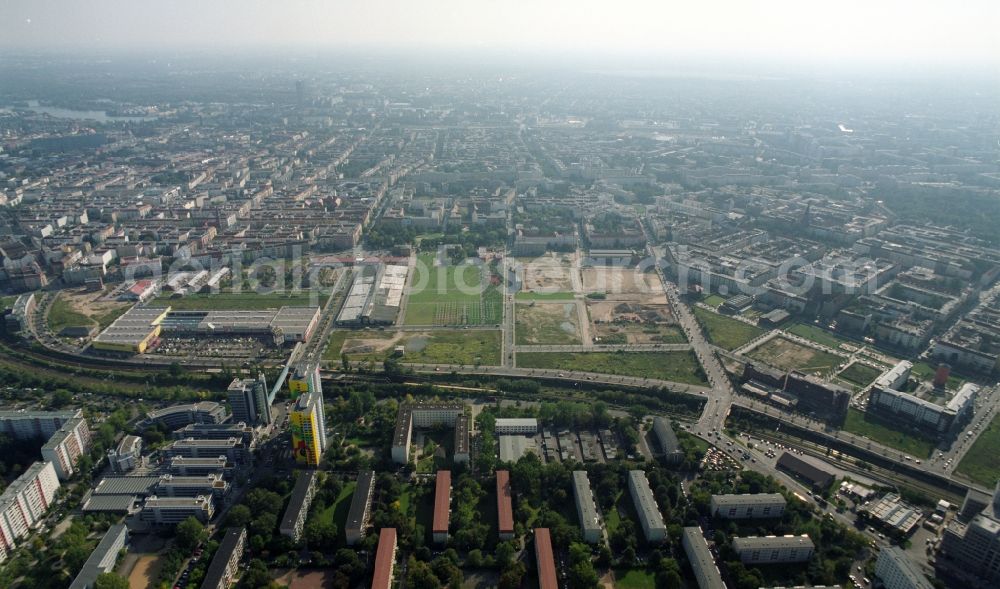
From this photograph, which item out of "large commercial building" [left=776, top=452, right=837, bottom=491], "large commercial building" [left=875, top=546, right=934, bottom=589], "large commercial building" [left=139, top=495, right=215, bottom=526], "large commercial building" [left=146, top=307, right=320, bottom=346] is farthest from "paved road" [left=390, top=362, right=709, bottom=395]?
"large commercial building" [left=139, top=495, right=215, bottom=526]

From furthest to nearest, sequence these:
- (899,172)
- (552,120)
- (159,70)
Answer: (159,70) → (552,120) → (899,172)

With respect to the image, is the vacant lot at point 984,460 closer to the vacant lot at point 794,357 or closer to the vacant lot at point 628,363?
the vacant lot at point 794,357

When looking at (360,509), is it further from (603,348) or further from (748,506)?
(603,348)

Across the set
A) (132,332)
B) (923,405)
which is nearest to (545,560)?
(923,405)

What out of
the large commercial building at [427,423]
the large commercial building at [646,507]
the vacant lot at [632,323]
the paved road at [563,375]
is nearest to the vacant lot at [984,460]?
the paved road at [563,375]

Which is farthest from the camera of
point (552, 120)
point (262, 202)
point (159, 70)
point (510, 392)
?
point (159, 70)

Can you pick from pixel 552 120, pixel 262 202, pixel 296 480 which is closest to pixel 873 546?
pixel 296 480

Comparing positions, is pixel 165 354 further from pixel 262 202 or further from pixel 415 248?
pixel 262 202
